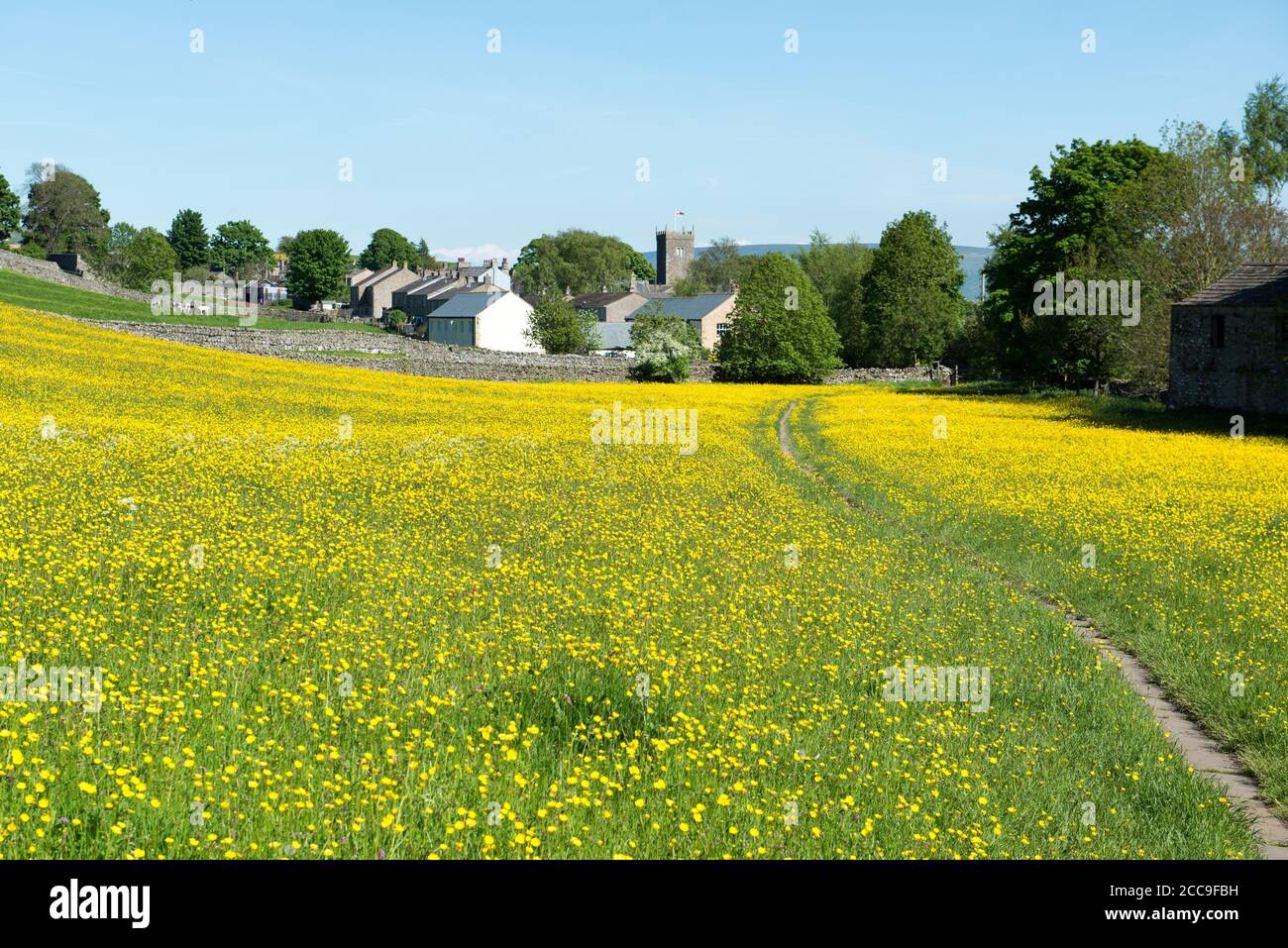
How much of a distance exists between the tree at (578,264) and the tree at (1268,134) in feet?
371

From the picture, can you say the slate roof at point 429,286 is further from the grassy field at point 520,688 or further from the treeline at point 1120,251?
the grassy field at point 520,688

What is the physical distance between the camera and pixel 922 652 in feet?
40.1

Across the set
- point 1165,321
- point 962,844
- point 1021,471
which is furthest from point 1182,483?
point 1165,321

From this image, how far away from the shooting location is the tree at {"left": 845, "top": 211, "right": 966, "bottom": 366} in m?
96.0

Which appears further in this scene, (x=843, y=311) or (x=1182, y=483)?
(x=843, y=311)

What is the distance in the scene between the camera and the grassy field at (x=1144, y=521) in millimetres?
11961

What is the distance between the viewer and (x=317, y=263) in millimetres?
155375

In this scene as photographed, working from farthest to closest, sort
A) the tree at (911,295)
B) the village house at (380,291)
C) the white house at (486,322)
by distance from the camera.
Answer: the village house at (380,291) < the white house at (486,322) < the tree at (911,295)

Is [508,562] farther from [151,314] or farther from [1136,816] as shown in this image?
[151,314]

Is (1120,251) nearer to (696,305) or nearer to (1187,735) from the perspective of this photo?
(1187,735)

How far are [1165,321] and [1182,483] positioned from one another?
102ft

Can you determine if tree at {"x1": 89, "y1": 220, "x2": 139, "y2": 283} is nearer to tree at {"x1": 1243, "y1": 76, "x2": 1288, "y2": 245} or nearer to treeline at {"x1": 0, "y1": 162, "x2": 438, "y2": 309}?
treeline at {"x1": 0, "y1": 162, "x2": 438, "y2": 309}
